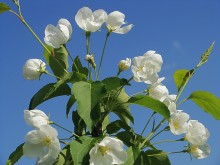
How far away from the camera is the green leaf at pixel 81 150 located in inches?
74.5

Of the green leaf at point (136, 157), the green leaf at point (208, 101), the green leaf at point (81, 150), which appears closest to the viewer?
the green leaf at point (81, 150)

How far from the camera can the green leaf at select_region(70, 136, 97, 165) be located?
6.21 feet

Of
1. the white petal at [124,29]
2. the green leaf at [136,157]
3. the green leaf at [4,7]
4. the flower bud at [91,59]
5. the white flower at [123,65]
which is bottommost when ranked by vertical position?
the green leaf at [136,157]

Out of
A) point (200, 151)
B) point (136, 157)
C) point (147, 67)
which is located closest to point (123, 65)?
point (147, 67)

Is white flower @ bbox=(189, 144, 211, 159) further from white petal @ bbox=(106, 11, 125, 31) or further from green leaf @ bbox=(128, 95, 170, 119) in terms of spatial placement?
white petal @ bbox=(106, 11, 125, 31)

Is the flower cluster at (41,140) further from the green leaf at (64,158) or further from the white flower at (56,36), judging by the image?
the white flower at (56,36)

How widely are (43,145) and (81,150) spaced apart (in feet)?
0.65

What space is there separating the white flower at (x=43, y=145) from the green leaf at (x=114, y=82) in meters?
0.31

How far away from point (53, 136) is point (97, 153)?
0.20m

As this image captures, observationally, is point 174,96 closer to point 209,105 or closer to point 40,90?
point 209,105

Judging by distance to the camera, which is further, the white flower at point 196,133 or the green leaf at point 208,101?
the green leaf at point 208,101

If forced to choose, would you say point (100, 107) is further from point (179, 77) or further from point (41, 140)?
point (179, 77)

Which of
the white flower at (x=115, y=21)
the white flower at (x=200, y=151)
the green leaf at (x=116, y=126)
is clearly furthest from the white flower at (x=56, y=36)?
the white flower at (x=200, y=151)

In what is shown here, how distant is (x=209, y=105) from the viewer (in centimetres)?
239
